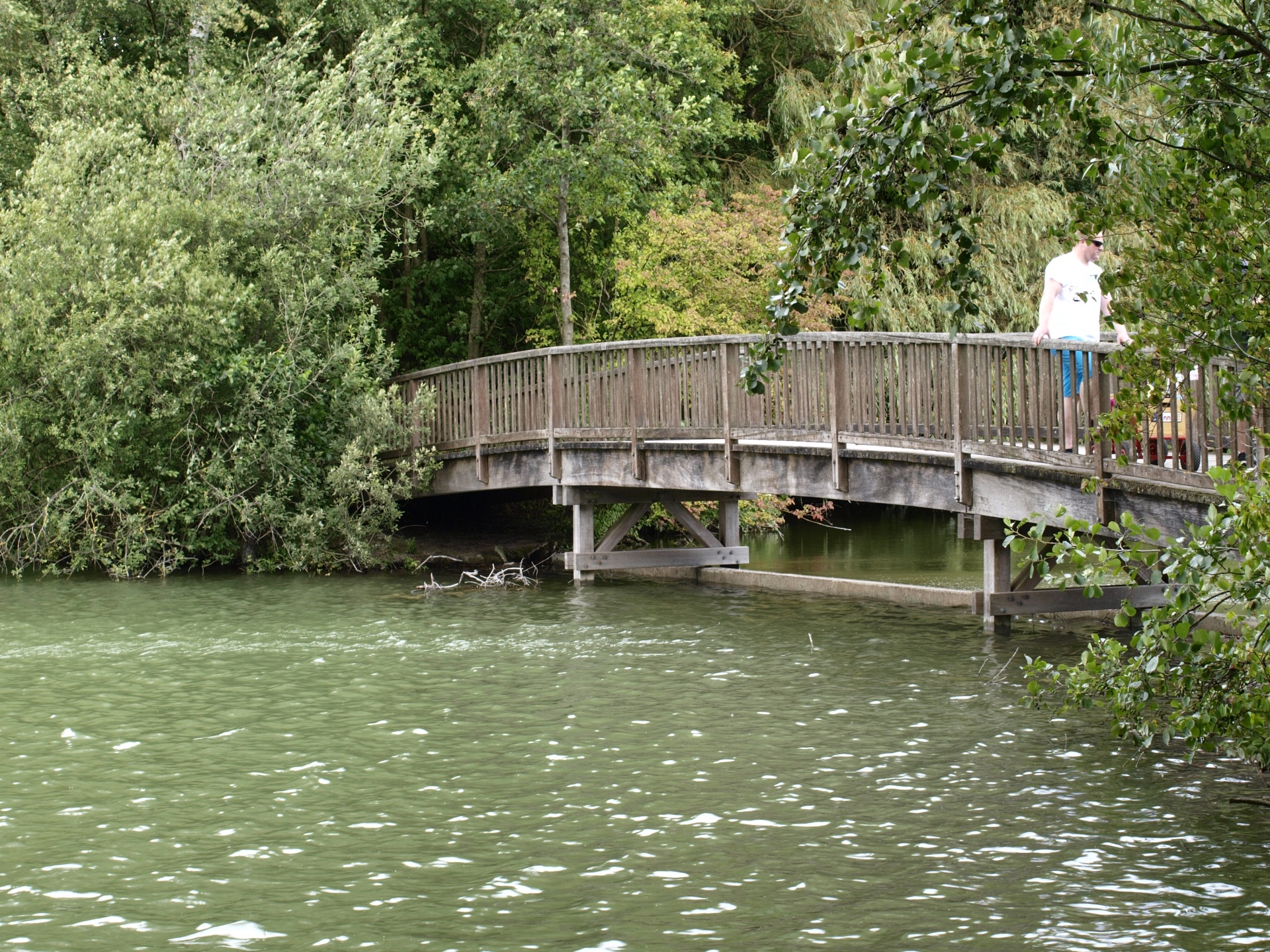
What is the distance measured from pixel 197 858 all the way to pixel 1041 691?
3.94 m

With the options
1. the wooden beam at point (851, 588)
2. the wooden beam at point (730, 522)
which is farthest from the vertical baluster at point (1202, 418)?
the wooden beam at point (730, 522)

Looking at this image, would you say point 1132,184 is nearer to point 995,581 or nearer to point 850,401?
point 995,581

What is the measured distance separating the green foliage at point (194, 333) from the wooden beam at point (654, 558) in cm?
293

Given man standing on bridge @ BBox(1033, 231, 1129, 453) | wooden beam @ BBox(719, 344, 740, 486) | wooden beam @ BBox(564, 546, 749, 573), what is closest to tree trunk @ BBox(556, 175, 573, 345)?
wooden beam @ BBox(564, 546, 749, 573)

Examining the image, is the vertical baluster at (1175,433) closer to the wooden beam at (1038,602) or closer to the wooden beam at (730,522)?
the wooden beam at (1038,602)

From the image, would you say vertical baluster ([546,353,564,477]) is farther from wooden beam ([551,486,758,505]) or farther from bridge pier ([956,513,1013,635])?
bridge pier ([956,513,1013,635])

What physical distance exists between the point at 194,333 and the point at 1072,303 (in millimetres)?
11400

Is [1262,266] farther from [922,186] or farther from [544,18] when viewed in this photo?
[544,18]

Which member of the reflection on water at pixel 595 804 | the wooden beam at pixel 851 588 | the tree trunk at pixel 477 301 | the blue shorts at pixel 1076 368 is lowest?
the reflection on water at pixel 595 804

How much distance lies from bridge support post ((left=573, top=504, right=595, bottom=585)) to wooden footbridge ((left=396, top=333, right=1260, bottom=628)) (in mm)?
33

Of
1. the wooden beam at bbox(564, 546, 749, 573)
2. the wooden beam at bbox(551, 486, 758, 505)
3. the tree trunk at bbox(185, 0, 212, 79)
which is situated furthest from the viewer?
the tree trunk at bbox(185, 0, 212, 79)

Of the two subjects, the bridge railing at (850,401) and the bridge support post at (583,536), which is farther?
the bridge support post at (583,536)

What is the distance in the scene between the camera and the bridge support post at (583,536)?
18422mm

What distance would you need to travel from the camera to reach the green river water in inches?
231
